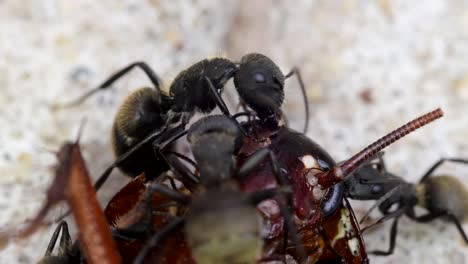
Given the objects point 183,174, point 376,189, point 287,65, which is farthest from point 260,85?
point 287,65

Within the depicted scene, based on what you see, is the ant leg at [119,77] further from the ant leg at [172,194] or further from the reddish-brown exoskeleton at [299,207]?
the ant leg at [172,194]

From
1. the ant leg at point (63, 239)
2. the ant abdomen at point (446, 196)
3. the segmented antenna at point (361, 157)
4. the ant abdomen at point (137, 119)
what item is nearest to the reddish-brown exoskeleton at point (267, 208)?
the segmented antenna at point (361, 157)

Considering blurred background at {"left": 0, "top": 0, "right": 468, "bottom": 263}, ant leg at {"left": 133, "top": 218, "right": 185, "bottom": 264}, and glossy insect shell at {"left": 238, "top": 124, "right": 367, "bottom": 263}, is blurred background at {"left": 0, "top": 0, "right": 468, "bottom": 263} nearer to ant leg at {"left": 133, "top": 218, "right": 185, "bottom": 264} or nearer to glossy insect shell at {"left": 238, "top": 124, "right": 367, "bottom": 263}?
glossy insect shell at {"left": 238, "top": 124, "right": 367, "bottom": 263}

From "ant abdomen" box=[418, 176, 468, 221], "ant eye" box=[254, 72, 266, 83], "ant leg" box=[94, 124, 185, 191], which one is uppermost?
"ant eye" box=[254, 72, 266, 83]

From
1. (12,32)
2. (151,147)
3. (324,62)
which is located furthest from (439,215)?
(12,32)

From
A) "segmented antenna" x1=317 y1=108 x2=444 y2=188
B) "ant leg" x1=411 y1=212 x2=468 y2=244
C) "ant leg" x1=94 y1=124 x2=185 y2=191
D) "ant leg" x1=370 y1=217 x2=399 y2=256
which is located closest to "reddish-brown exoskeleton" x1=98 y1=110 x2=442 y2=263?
"segmented antenna" x1=317 y1=108 x2=444 y2=188

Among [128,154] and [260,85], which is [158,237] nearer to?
[128,154]
